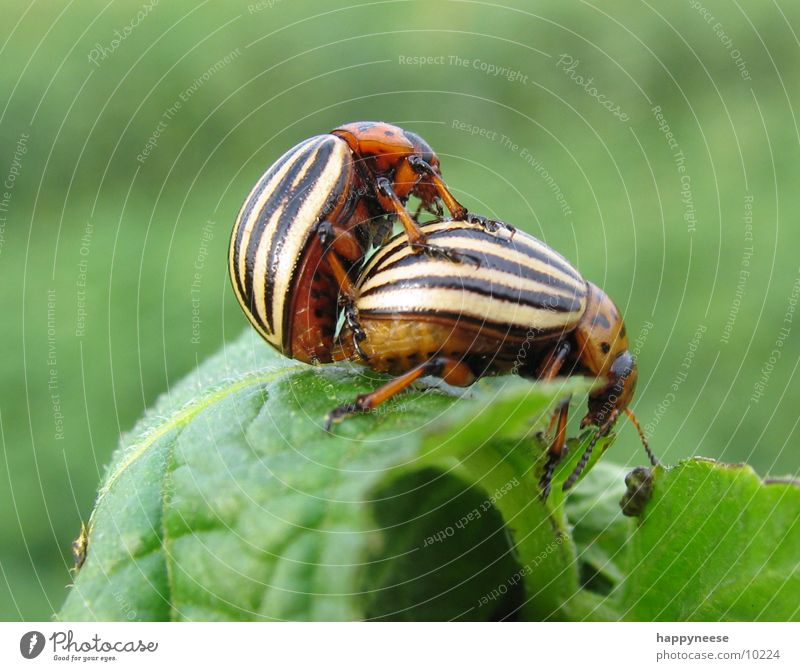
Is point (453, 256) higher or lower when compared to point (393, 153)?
lower

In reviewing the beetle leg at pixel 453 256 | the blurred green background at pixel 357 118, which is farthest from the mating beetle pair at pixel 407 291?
the blurred green background at pixel 357 118

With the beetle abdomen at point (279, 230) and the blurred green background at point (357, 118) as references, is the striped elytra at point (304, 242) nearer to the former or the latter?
the beetle abdomen at point (279, 230)

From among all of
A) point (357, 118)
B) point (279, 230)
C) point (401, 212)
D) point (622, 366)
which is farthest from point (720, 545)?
point (357, 118)

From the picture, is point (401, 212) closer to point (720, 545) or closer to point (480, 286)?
point (480, 286)

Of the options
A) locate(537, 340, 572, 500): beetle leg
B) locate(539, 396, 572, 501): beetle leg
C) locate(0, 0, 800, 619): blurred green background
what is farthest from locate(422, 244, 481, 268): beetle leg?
locate(0, 0, 800, 619): blurred green background

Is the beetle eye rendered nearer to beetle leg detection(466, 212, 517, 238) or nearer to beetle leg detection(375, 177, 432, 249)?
beetle leg detection(466, 212, 517, 238)

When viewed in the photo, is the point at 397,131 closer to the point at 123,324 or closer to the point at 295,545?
the point at 295,545

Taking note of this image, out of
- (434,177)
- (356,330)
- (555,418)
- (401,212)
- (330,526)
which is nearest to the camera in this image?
(330,526)
